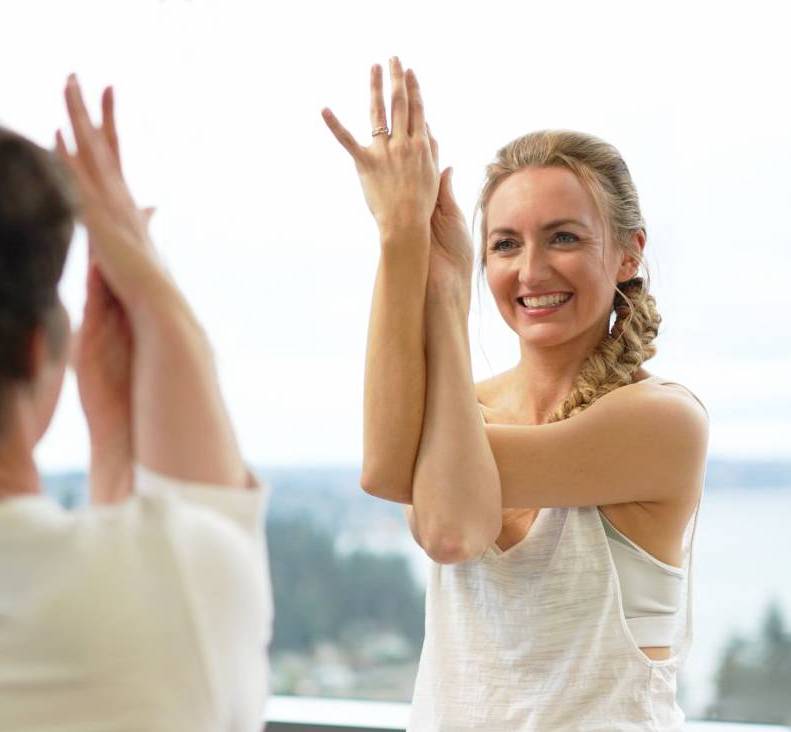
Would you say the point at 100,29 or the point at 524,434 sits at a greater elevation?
the point at 100,29

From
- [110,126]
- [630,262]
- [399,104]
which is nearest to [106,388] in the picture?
[110,126]

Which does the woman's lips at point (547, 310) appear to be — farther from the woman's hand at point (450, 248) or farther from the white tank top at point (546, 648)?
the white tank top at point (546, 648)

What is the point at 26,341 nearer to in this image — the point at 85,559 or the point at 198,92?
the point at 85,559

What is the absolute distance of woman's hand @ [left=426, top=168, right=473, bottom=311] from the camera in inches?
70.1

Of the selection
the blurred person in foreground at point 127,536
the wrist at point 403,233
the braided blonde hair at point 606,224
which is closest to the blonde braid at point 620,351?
the braided blonde hair at point 606,224

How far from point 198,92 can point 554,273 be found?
5.53ft

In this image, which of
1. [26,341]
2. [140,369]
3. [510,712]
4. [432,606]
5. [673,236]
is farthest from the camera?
[673,236]

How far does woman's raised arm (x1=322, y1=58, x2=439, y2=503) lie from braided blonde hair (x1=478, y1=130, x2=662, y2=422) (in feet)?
0.69

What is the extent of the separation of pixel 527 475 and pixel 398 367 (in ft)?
0.79

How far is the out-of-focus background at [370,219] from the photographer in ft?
9.39

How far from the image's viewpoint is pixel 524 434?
5.70ft

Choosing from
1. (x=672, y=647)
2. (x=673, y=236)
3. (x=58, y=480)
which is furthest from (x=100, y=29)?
(x=672, y=647)

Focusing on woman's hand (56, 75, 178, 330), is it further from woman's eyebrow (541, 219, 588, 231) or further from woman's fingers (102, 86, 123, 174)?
woman's eyebrow (541, 219, 588, 231)

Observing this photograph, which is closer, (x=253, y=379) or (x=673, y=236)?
(x=673, y=236)
